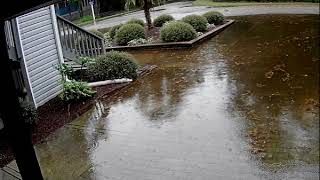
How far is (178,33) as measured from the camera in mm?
15906

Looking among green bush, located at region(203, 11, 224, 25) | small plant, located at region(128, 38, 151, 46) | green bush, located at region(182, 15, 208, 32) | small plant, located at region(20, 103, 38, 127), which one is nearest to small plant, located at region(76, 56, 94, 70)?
small plant, located at region(20, 103, 38, 127)

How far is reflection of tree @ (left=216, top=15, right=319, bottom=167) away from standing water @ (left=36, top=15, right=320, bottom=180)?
18 millimetres

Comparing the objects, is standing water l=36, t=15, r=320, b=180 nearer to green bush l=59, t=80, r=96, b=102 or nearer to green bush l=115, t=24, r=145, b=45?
green bush l=59, t=80, r=96, b=102

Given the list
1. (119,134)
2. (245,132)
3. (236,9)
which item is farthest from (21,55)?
(236,9)

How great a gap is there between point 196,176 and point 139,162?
1.08m

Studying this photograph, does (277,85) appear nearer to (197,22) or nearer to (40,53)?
(40,53)

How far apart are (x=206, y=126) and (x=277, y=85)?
2.74 metres

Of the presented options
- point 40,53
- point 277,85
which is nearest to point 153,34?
point 40,53

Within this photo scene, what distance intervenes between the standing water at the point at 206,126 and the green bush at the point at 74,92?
422 mm

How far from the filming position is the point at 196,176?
237 inches

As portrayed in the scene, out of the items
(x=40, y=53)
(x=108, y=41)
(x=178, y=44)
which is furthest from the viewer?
(x=108, y=41)

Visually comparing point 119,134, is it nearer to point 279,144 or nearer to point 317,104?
point 279,144

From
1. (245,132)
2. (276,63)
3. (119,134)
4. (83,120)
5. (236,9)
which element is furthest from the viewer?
(236,9)

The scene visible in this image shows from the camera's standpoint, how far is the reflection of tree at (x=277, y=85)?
21.7 ft
